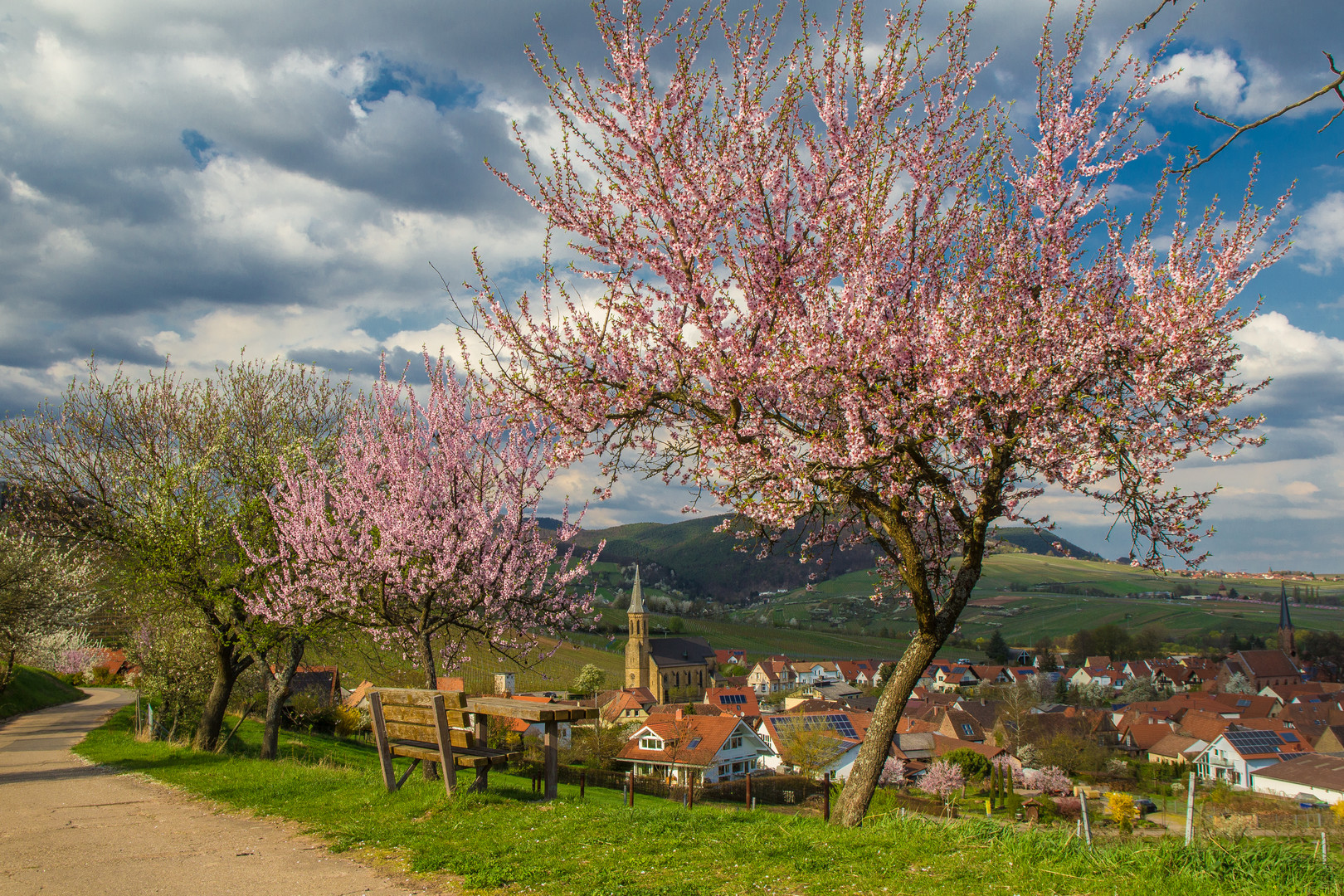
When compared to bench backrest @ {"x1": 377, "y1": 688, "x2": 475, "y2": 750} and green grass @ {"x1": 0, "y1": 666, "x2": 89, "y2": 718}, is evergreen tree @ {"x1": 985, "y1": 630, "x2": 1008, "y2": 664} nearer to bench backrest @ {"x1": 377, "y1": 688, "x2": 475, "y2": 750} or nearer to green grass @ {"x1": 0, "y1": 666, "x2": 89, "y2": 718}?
green grass @ {"x1": 0, "y1": 666, "x2": 89, "y2": 718}

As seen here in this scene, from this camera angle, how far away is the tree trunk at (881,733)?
859cm

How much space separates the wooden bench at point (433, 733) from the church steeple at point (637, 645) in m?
109

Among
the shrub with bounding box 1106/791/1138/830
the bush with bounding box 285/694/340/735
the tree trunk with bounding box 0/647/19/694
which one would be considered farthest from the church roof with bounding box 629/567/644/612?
the tree trunk with bounding box 0/647/19/694

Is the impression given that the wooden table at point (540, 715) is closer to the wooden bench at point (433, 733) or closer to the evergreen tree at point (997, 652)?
the wooden bench at point (433, 733)

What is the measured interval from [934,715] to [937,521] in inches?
3067

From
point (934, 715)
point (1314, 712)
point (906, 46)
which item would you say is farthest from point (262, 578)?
point (1314, 712)

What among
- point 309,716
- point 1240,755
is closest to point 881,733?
point 309,716

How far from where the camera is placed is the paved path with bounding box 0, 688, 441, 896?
20.4 feet

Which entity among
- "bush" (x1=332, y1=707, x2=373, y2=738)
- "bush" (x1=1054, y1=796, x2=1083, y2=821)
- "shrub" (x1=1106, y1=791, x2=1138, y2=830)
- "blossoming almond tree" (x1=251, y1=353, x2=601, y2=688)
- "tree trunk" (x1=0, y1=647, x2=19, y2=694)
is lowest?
"bush" (x1=1054, y1=796, x2=1083, y2=821)

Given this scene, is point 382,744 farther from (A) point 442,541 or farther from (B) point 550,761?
(A) point 442,541

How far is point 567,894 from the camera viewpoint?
Answer: 538 centimetres

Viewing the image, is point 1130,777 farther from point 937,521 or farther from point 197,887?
point 197,887

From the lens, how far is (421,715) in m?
9.38

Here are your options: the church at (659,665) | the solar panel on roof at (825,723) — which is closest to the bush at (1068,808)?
the solar panel on roof at (825,723)
